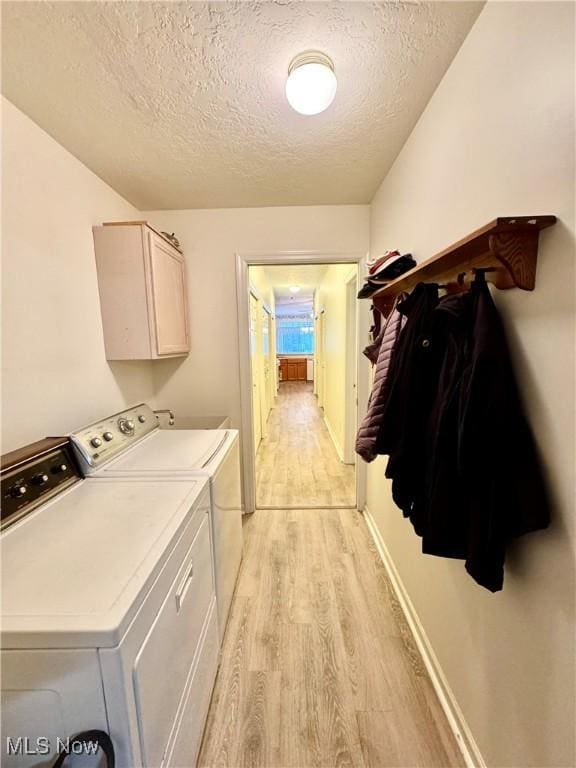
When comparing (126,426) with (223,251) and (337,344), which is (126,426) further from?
(337,344)

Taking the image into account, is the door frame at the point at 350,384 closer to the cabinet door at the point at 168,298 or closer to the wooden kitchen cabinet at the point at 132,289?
the cabinet door at the point at 168,298

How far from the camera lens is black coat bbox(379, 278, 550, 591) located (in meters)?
0.77

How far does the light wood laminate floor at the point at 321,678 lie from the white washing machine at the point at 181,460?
20cm

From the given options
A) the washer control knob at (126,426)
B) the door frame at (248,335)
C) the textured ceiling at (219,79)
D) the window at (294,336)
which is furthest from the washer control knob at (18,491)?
the window at (294,336)

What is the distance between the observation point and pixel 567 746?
0.71 m

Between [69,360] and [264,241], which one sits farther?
[264,241]

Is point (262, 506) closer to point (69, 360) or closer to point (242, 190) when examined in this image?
point (69, 360)

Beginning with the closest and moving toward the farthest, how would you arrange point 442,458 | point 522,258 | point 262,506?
1. point 522,258
2. point 442,458
3. point 262,506

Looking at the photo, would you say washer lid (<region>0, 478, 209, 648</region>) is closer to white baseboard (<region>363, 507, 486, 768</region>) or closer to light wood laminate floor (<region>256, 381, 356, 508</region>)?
white baseboard (<region>363, 507, 486, 768</region>)

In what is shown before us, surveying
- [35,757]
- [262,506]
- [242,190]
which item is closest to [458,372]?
[35,757]

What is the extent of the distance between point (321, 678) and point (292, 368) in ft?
30.8

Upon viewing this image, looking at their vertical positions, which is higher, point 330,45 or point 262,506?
point 330,45

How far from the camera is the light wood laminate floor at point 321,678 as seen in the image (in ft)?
3.66

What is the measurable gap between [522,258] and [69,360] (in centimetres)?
183
